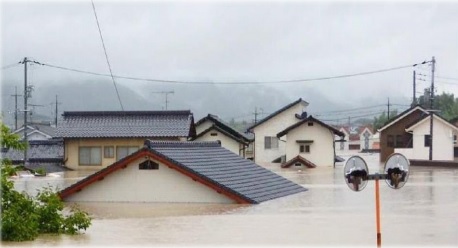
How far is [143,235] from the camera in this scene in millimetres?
13625

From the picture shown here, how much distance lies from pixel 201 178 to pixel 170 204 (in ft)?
3.46

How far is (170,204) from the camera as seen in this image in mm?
19344

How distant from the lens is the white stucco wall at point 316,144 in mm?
42156

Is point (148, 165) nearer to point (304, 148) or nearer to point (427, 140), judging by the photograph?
point (304, 148)

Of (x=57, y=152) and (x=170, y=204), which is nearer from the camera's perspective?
(x=170, y=204)

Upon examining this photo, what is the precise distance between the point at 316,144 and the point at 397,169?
3282cm

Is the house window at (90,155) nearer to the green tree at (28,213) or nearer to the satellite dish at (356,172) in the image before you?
the green tree at (28,213)

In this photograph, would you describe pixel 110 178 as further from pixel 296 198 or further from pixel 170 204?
pixel 296 198

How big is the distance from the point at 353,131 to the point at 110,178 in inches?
3135

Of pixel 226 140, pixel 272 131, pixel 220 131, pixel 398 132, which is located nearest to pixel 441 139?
pixel 398 132

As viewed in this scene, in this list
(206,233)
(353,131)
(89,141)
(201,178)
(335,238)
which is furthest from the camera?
(353,131)

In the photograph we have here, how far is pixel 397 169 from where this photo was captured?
9648 millimetres

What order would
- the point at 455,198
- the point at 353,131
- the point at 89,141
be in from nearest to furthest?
the point at 455,198 < the point at 89,141 < the point at 353,131

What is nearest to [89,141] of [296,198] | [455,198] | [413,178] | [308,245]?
[413,178]
